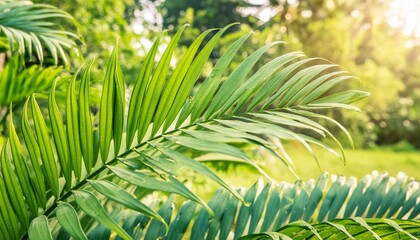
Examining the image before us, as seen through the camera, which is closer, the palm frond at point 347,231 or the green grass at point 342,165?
the palm frond at point 347,231

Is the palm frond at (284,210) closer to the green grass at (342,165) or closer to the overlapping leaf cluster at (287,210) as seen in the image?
the overlapping leaf cluster at (287,210)

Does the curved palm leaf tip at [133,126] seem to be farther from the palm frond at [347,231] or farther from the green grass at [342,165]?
the green grass at [342,165]

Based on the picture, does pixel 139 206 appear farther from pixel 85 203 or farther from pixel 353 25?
pixel 353 25

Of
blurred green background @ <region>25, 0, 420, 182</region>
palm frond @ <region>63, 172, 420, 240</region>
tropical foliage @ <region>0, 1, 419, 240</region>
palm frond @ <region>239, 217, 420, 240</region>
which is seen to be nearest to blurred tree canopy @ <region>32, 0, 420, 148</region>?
blurred green background @ <region>25, 0, 420, 182</region>

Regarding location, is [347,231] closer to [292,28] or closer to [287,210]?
[287,210]

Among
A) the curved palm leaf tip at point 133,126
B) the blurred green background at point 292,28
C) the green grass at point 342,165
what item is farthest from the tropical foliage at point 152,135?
the green grass at point 342,165

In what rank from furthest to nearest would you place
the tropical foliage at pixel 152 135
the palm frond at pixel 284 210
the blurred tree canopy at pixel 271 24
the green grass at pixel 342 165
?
1. the green grass at pixel 342 165
2. the blurred tree canopy at pixel 271 24
3. the palm frond at pixel 284 210
4. the tropical foliage at pixel 152 135

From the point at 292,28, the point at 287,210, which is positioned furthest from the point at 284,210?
the point at 292,28

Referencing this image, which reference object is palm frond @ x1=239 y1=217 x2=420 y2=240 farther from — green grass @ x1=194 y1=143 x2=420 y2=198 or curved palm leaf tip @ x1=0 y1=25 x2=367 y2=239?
green grass @ x1=194 y1=143 x2=420 y2=198

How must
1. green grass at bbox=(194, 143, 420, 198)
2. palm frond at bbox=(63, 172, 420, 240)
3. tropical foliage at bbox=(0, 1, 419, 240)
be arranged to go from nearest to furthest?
tropical foliage at bbox=(0, 1, 419, 240), palm frond at bbox=(63, 172, 420, 240), green grass at bbox=(194, 143, 420, 198)

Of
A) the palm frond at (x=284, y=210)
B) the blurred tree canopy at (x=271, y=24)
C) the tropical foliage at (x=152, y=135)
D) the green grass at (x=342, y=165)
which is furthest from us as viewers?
the green grass at (x=342, y=165)

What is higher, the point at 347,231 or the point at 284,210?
the point at 347,231

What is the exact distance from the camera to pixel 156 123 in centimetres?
86

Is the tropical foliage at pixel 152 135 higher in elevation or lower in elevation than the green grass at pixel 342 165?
higher
